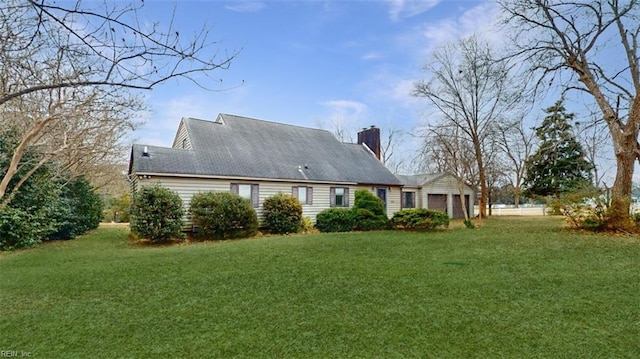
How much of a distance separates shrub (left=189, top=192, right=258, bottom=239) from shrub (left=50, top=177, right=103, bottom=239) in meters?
5.16

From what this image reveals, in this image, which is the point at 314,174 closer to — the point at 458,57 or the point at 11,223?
the point at 11,223

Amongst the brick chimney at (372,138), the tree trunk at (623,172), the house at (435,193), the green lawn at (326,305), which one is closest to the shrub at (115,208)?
the brick chimney at (372,138)

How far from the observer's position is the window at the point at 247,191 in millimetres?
14498

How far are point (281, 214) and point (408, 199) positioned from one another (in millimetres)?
9988

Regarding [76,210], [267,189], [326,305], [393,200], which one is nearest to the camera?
[326,305]

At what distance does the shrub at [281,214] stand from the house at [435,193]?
27.6 feet

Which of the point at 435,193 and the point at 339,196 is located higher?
the point at 435,193

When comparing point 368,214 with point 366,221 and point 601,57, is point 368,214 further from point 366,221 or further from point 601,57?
point 601,57

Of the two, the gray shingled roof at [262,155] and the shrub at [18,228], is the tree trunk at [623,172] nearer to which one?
the gray shingled roof at [262,155]

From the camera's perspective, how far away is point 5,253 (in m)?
9.57

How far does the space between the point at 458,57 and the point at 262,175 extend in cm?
1580

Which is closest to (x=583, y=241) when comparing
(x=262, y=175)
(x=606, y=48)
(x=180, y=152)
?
(x=606, y=48)

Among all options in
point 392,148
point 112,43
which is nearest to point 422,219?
point 112,43

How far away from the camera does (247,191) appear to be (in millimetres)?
14812
